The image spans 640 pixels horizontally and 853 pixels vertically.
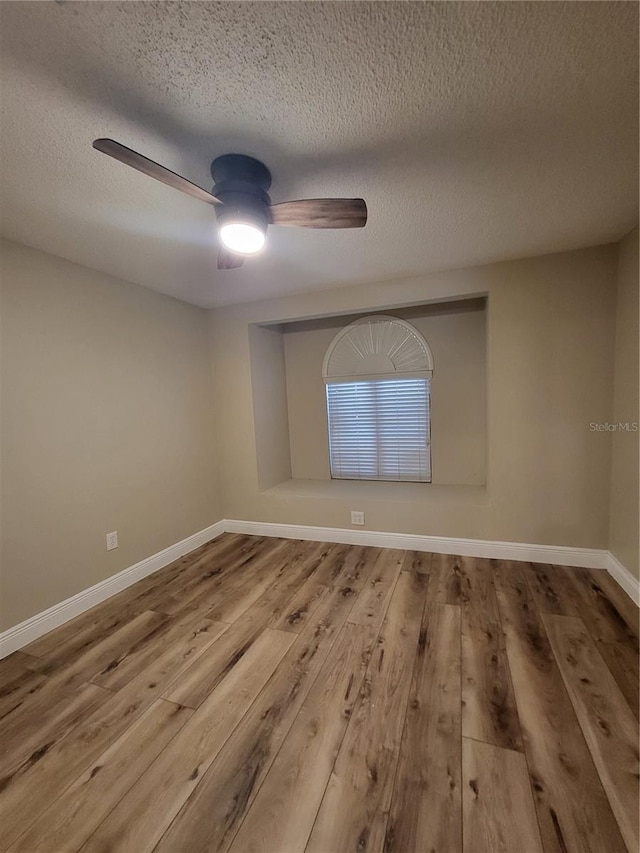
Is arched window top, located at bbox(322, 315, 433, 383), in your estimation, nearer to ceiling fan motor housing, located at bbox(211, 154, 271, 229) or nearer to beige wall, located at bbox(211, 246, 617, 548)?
beige wall, located at bbox(211, 246, 617, 548)

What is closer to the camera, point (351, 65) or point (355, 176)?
point (351, 65)

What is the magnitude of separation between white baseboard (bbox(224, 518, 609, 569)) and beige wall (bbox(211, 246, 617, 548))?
0.06 metres

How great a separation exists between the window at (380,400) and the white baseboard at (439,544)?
2.49 feet

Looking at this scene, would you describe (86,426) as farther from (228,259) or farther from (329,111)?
(329,111)

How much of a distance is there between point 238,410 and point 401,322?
6.12 ft

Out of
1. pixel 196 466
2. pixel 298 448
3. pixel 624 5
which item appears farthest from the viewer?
pixel 298 448

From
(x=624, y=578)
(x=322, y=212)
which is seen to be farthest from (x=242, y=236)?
(x=624, y=578)

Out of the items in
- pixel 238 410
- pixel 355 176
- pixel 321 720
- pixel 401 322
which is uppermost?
pixel 355 176

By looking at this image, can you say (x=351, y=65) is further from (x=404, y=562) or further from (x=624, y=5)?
(x=404, y=562)

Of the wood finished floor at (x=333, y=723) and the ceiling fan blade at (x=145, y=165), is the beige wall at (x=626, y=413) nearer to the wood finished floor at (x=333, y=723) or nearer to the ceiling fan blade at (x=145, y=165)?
the wood finished floor at (x=333, y=723)

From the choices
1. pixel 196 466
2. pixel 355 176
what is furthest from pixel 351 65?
pixel 196 466

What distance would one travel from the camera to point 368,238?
210 centimetres

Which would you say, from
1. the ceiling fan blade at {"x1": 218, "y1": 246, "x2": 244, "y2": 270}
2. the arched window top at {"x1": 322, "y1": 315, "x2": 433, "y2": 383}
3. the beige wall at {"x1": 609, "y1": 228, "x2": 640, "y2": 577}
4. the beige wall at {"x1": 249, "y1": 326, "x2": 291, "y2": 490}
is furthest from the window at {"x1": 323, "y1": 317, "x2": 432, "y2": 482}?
the ceiling fan blade at {"x1": 218, "y1": 246, "x2": 244, "y2": 270}

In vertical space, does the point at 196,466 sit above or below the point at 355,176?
below
